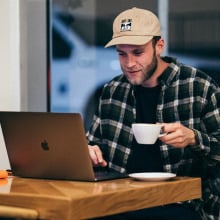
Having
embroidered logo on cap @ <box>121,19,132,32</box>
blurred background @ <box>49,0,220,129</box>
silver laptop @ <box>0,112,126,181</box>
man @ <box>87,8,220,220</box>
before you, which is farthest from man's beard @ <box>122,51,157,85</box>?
silver laptop @ <box>0,112,126,181</box>

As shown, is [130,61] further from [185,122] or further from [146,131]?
[146,131]

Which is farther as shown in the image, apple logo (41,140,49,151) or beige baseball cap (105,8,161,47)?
beige baseball cap (105,8,161,47)

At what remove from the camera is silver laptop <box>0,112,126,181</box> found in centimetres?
177

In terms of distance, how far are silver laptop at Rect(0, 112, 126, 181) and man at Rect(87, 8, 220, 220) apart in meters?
0.34

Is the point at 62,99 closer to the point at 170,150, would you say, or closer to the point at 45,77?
the point at 45,77

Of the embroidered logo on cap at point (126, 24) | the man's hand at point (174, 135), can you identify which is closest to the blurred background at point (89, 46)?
the embroidered logo on cap at point (126, 24)

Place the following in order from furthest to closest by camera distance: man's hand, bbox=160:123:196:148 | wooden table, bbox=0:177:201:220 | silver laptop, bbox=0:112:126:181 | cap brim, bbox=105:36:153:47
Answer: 1. cap brim, bbox=105:36:153:47
2. man's hand, bbox=160:123:196:148
3. silver laptop, bbox=0:112:126:181
4. wooden table, bbox=0:177:201:220

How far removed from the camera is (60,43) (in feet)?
9.27

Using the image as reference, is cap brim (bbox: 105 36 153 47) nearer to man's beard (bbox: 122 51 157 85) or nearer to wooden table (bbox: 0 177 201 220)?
man's beard (bbox: 122 51 157 85)

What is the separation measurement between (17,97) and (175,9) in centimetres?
80

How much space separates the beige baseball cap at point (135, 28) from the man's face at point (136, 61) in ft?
0.12

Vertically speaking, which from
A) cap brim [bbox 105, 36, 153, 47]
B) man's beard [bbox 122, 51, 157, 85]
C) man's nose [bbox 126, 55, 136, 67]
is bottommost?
man's beard [bbox 122, 51, 157, 85]

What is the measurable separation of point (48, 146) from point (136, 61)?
601mm

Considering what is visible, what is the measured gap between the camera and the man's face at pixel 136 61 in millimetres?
2281
